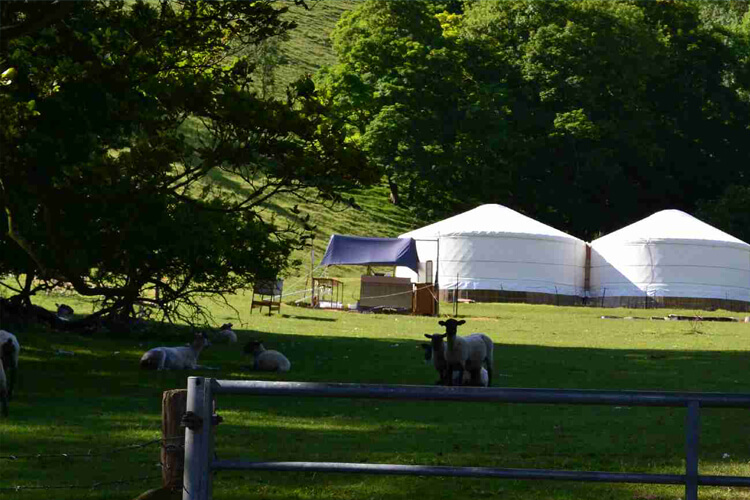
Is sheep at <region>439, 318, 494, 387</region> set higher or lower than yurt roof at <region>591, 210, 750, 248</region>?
lower

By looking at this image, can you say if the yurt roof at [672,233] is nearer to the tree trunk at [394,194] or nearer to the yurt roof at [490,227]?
the yurt roof at [490,227]

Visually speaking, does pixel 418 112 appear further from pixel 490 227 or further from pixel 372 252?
pixel 372 252

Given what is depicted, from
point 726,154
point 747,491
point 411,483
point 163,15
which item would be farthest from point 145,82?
point 726,154

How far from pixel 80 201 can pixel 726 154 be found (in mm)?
59893

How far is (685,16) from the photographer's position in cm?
7044

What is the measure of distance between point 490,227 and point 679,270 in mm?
8212

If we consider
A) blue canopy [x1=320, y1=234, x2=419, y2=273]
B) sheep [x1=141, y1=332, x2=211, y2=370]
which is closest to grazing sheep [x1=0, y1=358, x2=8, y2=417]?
sheep [x1=141, y1=332, x2=211, y2=370]

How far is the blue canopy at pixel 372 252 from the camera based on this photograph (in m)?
40.1

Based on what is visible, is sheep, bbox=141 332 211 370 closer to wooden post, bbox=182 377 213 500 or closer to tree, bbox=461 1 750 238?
wooden post, bbox=182 377 213 500

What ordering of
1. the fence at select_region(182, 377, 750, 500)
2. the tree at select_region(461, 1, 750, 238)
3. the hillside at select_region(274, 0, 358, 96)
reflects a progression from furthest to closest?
1. the hillside at select_region(274, 0, 358, 96)
2. the tree at select_region(461, 1, 750, 238)
3. the fence at select_region(182, 377, 750, 500)

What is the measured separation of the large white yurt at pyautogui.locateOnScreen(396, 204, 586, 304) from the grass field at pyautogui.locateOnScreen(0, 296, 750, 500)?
24.0 m

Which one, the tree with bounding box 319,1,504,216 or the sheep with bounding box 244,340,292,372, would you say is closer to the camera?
the sheep with bounding box 244,340,292,372

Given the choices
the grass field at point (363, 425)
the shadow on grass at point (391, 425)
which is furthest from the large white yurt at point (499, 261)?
the shadow on grass at point (391, 425)

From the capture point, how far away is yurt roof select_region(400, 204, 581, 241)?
48188 mm
